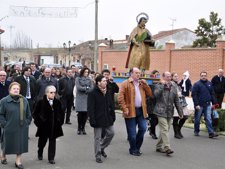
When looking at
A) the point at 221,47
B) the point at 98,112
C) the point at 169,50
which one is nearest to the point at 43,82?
the point at 98,112

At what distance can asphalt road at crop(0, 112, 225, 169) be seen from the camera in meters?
7.41

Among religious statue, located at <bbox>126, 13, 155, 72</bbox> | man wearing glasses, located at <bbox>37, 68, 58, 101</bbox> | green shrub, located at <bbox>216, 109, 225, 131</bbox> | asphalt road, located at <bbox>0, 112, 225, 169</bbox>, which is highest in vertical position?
religious statue, located at <bbox>126, 13, 155, 72</bbox>

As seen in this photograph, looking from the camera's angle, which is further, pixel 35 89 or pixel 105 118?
pixel 35 89

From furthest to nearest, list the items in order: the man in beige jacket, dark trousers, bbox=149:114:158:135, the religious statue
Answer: the religious statue → dark trousers, bbox=149:114:158:135 → the man in beige jacket

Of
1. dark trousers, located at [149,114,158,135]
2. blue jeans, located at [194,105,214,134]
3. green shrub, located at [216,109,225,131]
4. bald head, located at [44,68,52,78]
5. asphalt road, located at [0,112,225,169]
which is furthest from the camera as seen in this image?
green shrub, located at [216,109,225,131]

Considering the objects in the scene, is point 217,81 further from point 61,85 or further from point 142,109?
point 142,109

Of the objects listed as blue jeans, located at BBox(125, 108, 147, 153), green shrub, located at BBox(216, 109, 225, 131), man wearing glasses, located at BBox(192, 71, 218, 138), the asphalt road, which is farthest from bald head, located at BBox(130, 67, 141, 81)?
green shrub, located at BBox(216, 109, 225, 131)

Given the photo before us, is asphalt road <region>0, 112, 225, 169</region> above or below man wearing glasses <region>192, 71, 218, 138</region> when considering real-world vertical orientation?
below

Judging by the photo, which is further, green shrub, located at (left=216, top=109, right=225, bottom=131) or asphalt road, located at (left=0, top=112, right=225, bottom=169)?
green shrub, located at (left=216, top=109, right=225, bottom=131)

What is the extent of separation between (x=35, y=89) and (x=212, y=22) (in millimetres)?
27759

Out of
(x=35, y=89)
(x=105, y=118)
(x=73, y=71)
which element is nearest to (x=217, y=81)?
(x=73, y=71)

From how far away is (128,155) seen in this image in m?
8.29

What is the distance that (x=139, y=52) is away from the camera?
39.7 ft

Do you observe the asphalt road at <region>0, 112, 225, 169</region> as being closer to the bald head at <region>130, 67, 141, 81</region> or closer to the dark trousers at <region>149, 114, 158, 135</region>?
the dark trousers at <region>149, 114, 158, 135</region>
